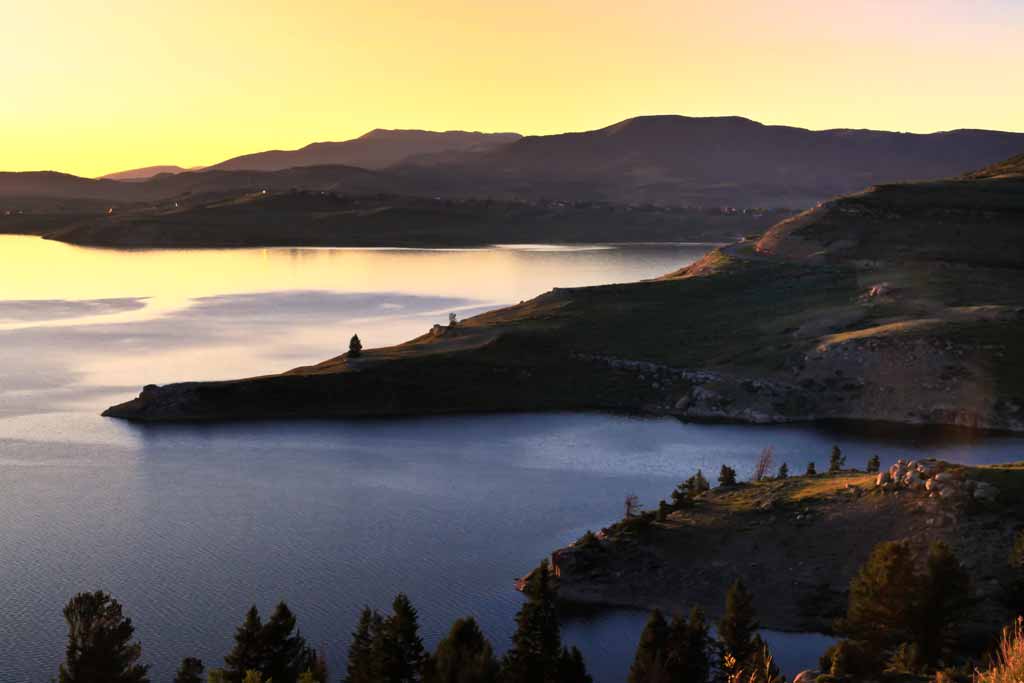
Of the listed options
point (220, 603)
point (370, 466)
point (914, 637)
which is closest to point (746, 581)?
point (914, 637)

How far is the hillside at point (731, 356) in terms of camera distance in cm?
11219

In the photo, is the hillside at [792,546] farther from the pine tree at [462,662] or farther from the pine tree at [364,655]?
the pine tree at [462,662]

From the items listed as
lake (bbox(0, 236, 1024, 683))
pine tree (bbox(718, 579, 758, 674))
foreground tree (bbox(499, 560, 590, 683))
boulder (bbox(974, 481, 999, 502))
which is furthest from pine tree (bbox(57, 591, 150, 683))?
boulder (bbox(974, 481, 999, 502))

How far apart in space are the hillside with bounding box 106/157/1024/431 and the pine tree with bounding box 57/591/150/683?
65456 mm

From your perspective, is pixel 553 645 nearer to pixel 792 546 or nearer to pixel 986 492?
pixel 792 546

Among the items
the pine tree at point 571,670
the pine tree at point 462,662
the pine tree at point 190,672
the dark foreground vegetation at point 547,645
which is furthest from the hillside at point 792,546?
the pine tree at point 190,672

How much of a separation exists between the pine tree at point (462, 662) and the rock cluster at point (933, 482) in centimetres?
2989

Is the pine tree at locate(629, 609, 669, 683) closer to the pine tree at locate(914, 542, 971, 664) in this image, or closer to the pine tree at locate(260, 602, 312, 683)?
the pine tree at locate(914, 542, 971, 664)

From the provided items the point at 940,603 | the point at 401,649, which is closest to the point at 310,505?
the point at 401,649

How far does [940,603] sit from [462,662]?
21.5 meters

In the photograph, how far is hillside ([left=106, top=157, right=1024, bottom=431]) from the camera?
112 m

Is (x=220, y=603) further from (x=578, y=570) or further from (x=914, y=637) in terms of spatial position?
(x=914, y=637)

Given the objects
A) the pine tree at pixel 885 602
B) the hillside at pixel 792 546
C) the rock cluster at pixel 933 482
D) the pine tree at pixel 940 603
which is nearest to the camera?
the pine tree at pixel 940 603

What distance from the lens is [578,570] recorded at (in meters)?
64.6
